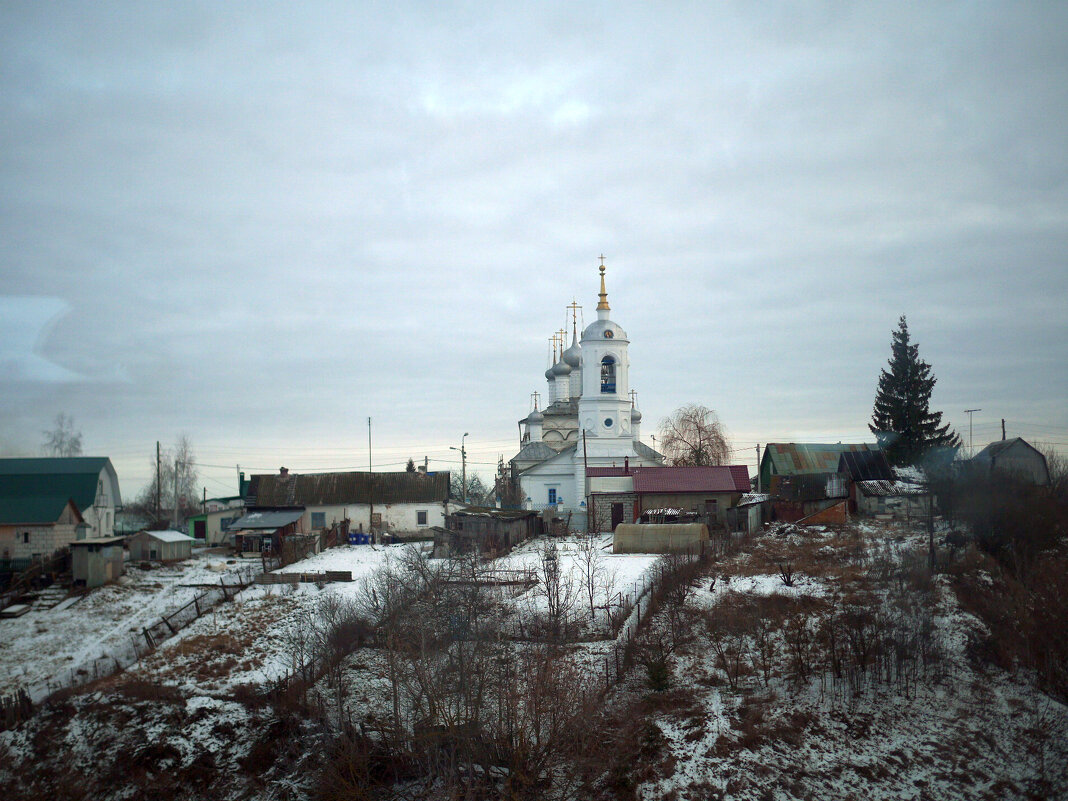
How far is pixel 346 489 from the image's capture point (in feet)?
136

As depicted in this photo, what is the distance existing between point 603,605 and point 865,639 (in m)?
6.24

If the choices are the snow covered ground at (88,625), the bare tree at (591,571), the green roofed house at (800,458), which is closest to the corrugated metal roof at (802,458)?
the green roofed house at (800,458)

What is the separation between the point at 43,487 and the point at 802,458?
33305 mm

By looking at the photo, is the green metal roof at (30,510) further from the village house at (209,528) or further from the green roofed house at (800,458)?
the green roofed house at (800,458)

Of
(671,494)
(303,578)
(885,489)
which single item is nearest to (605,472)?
(671,494)

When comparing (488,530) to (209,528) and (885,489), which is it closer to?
(885,489)

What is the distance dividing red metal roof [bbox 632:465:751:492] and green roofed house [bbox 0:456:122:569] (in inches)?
869

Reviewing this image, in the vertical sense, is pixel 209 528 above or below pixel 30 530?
below

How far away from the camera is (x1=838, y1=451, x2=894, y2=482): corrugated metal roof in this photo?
34.8 m

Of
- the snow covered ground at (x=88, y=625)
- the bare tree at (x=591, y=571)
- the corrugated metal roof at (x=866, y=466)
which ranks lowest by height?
the snow covered ground at (x=88, y=625)

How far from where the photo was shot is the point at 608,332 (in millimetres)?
45188

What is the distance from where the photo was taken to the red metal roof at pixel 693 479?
3759cm

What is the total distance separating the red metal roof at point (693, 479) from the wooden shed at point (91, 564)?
2079 cm

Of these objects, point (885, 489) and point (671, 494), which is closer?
point (885, 489)
